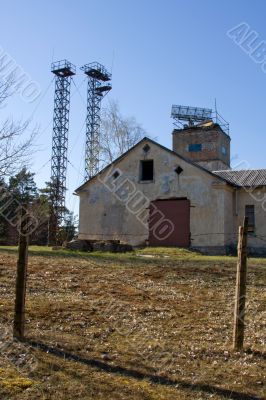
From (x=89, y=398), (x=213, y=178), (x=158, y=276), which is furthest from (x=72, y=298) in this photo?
(x=213, y=178)

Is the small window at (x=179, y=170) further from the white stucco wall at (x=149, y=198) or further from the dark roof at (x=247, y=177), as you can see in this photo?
the dark roof at (x=247, y=177)

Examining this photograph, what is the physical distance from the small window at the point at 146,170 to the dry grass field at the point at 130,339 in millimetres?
17707

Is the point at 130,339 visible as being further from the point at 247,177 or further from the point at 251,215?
the point at 247,177

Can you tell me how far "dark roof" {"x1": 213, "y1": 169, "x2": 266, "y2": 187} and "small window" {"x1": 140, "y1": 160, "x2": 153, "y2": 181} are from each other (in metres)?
4.44

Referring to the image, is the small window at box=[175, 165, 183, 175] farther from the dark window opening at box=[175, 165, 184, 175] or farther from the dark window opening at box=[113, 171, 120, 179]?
the dark window opening at box=[113, 171, 120, 179]

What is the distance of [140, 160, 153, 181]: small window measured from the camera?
3053 cm

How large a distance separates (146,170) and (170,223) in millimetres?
3966

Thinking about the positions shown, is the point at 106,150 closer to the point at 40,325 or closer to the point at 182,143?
the point at 182,143

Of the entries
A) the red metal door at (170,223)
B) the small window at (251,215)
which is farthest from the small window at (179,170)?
the small window at (251,215)

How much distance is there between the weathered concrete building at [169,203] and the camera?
28.1 m

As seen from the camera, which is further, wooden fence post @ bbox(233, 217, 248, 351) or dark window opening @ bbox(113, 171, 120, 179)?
dark window opening @ bbox(113, 171, 120, 179)

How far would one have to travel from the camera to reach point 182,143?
178 ft

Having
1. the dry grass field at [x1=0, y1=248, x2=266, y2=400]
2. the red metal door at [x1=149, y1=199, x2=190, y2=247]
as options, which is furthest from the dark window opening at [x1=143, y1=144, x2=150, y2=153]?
the dry grass field at [x1=0, y1=248, x2=266, y2=400]

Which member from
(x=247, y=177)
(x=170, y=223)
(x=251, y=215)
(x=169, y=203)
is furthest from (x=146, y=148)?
(x=251, y=215)
